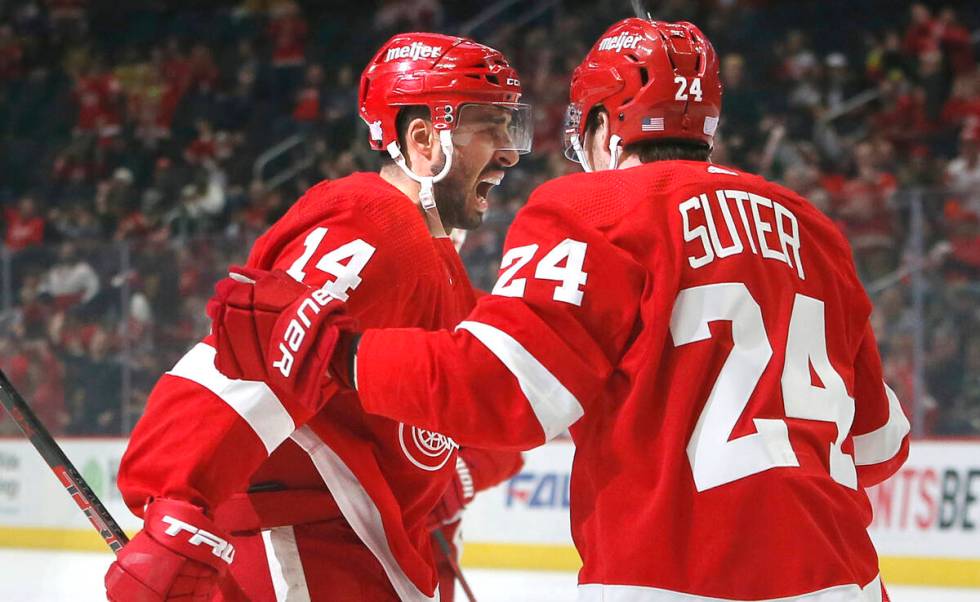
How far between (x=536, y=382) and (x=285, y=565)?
652 millimetres

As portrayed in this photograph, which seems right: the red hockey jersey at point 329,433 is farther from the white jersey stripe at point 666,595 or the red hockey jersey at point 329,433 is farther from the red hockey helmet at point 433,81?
the white jersey stripe at point 666,595

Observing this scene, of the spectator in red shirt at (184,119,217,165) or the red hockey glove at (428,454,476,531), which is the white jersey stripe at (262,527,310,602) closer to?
the red hockey glove at (428,454,476,531)

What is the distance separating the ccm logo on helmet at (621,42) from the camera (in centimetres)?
181

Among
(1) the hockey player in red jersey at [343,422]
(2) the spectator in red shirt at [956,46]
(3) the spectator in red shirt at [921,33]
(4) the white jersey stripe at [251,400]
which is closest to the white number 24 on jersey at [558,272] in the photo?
(1) the hockey player in red jersey at [343,422]

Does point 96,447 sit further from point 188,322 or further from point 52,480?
point 188,322

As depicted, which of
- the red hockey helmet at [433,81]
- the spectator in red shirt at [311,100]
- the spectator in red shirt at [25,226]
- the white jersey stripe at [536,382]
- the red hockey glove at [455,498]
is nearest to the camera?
the white jersey stripe at [536,382]

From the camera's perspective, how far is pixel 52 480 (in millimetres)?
6102

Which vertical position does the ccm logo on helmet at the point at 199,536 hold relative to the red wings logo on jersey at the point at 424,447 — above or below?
above

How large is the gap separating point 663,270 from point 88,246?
521cm

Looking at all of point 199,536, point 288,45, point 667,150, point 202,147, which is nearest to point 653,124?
point 667,150

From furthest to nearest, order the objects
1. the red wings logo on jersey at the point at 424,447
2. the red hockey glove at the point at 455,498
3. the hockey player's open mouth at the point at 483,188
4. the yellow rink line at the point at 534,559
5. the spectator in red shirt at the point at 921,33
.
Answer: the spectator in red shirt at the point at 921,33 < the yellow rink line at the point at 534,559 < the red hockey glove at the point at 455,498 < the hockey player's open mouth at the point at 483,188 < the red wings logo on jersey at the point at 424,447

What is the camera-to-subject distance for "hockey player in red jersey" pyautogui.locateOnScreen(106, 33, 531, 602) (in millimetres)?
1756

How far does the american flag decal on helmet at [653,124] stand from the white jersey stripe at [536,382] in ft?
1.37

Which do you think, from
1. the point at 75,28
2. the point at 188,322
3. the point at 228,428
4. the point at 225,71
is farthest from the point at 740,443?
the point at 75,28
